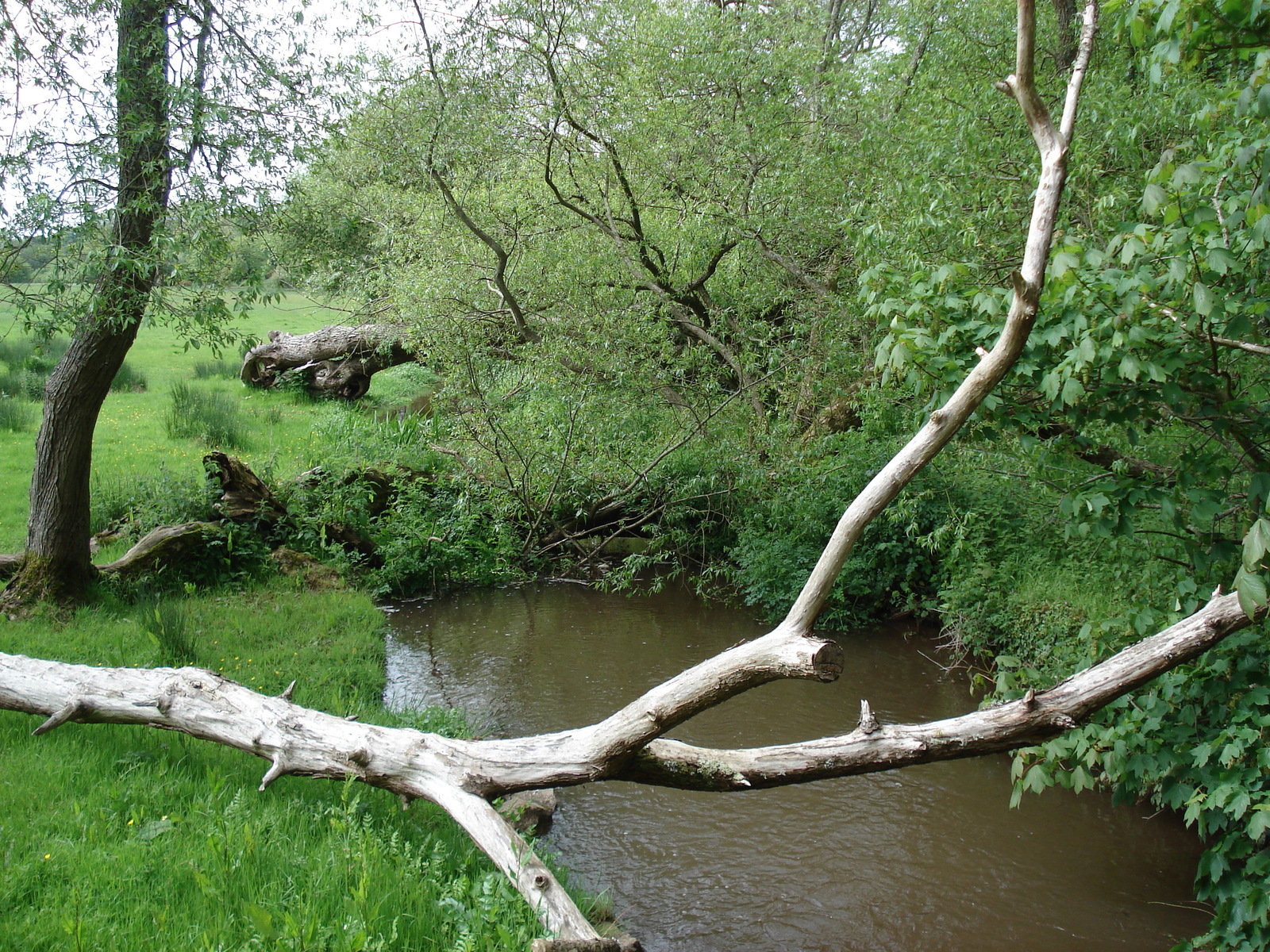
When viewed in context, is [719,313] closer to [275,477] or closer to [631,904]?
[275,477]

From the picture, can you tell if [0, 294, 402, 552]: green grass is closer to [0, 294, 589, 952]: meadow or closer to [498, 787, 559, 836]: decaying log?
[0, 294, 589, 952]: meadow

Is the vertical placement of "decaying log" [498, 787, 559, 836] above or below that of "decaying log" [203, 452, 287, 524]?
below

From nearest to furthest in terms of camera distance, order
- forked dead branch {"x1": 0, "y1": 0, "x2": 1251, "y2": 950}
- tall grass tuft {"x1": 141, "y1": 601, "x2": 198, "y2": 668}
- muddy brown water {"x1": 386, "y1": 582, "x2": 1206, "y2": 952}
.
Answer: forked dead branch {"x1": 0, "y1": 0, "x2": 1251, "y2": 950} → muddy brown water {"x1": 386, "y1": 582, "x2": 1206, "y2": 952} → tall grass tuft {"x1": 141, "y1": 601, "x2": 198, "y2": 668}

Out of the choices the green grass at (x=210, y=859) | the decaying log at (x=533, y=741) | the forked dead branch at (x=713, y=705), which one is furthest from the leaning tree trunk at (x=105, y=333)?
the forked dead branch at (x=713, y=705)

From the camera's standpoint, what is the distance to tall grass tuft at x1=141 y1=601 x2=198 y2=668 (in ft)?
19.4

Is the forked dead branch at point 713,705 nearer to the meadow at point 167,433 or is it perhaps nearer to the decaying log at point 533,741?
the decaying log at point 533,741

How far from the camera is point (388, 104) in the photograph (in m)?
9.50

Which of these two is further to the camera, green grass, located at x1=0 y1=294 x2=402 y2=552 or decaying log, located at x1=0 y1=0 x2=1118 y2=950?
green grass, located at x1=0 y1=294 x2=402 y2=552

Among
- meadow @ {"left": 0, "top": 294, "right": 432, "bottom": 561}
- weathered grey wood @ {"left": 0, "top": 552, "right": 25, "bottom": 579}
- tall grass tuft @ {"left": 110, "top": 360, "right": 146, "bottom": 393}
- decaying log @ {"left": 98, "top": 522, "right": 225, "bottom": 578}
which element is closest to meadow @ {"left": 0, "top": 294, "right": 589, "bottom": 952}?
decaying log @ {"left": 98, "top": 522, "right": 225, "bottom": 578}

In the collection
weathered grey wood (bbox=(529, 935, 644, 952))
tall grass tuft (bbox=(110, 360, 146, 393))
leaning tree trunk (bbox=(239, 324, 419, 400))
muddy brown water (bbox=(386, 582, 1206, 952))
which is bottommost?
muddy brown water (bbox=(386, 582, 1206, 952))

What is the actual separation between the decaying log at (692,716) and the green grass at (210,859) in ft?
0.56

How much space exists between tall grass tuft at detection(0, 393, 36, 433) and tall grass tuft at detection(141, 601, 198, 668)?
23.5 ft

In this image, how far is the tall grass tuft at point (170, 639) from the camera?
5.92 metres

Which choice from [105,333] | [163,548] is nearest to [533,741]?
[105,333]
